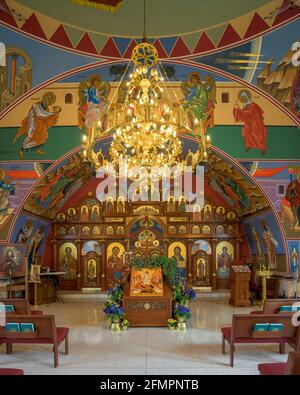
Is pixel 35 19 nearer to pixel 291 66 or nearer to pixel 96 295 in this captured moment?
pixel 291 66

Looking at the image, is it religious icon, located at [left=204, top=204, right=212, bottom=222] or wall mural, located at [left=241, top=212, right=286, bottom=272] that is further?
religious icon, located at [left=204, top=204, right=212, bottom=222]

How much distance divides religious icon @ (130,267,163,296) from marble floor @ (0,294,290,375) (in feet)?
2.65

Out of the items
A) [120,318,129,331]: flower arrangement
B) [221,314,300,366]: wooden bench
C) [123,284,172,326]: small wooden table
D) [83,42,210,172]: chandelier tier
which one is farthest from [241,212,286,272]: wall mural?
[83,42,210,172]: chandelier tier

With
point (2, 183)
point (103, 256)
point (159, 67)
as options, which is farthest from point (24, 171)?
point (103, 256)

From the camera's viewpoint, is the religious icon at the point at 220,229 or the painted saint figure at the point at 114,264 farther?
the religious icon at the point at 220,229

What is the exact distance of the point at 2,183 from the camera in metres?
12.3

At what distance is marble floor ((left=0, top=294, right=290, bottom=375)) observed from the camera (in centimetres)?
751

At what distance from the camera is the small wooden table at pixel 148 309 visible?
35.5 ft

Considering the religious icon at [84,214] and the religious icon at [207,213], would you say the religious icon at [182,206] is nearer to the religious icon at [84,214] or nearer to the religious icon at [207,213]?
the religious icon at [207,213]

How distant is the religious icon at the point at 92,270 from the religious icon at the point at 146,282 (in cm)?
556

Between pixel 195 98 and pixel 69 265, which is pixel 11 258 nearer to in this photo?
pixel 69 265

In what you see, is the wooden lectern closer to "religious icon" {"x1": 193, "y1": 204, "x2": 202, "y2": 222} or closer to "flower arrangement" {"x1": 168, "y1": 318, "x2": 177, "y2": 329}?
"religious icon" {"x1": 193, "y1": 204, "x2": 202, "y2": 222}

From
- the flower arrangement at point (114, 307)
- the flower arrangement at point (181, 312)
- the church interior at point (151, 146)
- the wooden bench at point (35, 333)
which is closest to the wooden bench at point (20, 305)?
the church interior at point (151, 146)

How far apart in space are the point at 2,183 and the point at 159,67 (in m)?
4.82
